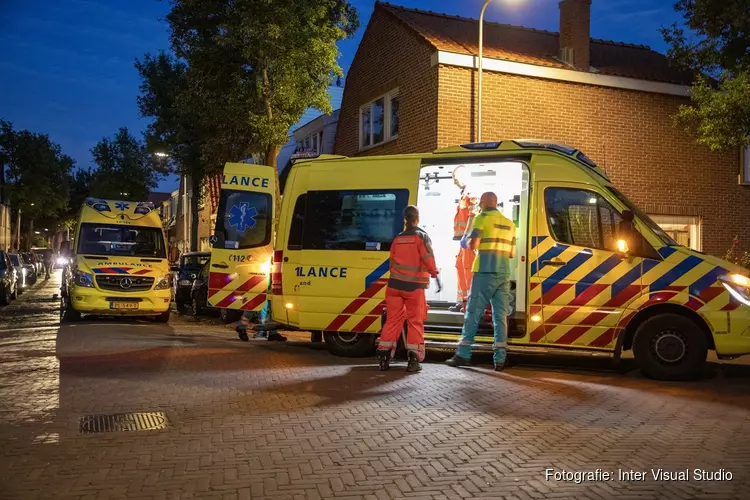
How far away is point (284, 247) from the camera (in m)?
10.3

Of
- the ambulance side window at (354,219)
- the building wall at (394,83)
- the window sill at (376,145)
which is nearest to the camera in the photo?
the ambulance side window at (354,219)

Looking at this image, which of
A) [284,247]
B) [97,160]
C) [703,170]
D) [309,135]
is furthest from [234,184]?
[97,160]

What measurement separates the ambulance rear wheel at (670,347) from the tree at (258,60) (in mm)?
10832

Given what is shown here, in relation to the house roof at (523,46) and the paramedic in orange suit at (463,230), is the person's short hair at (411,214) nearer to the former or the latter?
the paramedic in orange suit at (463,230)

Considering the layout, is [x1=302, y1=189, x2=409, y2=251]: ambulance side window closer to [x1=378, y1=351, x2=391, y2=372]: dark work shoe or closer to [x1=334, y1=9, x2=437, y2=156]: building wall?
A: [x1=378, y1=351, x2=391, y2=372]: dark work shoe

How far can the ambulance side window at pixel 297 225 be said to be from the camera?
399 inches

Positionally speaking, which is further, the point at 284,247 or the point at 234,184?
the point at 234,184

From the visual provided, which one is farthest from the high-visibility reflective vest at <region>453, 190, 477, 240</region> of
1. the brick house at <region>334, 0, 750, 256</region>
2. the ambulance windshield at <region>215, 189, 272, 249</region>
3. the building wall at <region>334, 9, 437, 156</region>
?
the building wall at <region>334, 9, 437, 156</region>

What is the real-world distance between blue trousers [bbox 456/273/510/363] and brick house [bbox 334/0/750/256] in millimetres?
7551

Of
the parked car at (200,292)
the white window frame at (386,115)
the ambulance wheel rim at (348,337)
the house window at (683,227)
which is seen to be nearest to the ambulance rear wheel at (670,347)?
the ambulance wheel rim at (348,337)

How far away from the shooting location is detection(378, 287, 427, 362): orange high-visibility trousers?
27.6 feet

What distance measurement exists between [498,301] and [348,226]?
2402 mm

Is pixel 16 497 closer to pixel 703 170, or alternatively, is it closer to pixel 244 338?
pixel 244 338

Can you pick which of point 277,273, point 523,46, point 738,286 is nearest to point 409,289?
point 277,273
